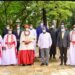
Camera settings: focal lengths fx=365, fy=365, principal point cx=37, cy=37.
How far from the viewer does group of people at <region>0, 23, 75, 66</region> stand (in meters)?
17.1

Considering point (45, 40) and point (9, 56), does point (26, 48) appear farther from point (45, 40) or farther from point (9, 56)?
point (9, 56)

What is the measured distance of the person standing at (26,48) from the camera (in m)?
17.3

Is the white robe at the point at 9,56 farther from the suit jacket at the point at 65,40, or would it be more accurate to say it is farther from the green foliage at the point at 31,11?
the green foliage at the point at 31,11

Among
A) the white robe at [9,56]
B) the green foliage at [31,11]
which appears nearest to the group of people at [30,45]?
the white robe at [9,56]

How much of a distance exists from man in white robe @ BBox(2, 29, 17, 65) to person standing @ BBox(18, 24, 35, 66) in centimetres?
47

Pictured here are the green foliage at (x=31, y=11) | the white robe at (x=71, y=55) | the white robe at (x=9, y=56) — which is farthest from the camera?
the green foliage at (x=31, y=11)

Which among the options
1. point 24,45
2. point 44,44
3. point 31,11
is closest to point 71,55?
point 44,44

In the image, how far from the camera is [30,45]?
685 inches

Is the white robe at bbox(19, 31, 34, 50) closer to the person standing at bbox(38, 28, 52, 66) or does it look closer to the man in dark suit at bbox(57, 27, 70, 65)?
the person standing at bbox(38, 28, 52, 66)

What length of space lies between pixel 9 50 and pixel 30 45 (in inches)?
47.5

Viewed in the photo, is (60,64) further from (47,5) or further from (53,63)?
(47,5)

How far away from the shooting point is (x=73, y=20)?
40.7 metres

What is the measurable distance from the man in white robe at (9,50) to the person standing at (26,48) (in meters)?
0.47

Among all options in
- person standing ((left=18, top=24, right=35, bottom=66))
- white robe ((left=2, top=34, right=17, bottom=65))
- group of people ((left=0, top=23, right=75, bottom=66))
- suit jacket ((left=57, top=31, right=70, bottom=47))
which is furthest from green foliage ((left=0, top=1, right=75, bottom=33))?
white robe ((left=2, top=34, right=17, bottom=65))
